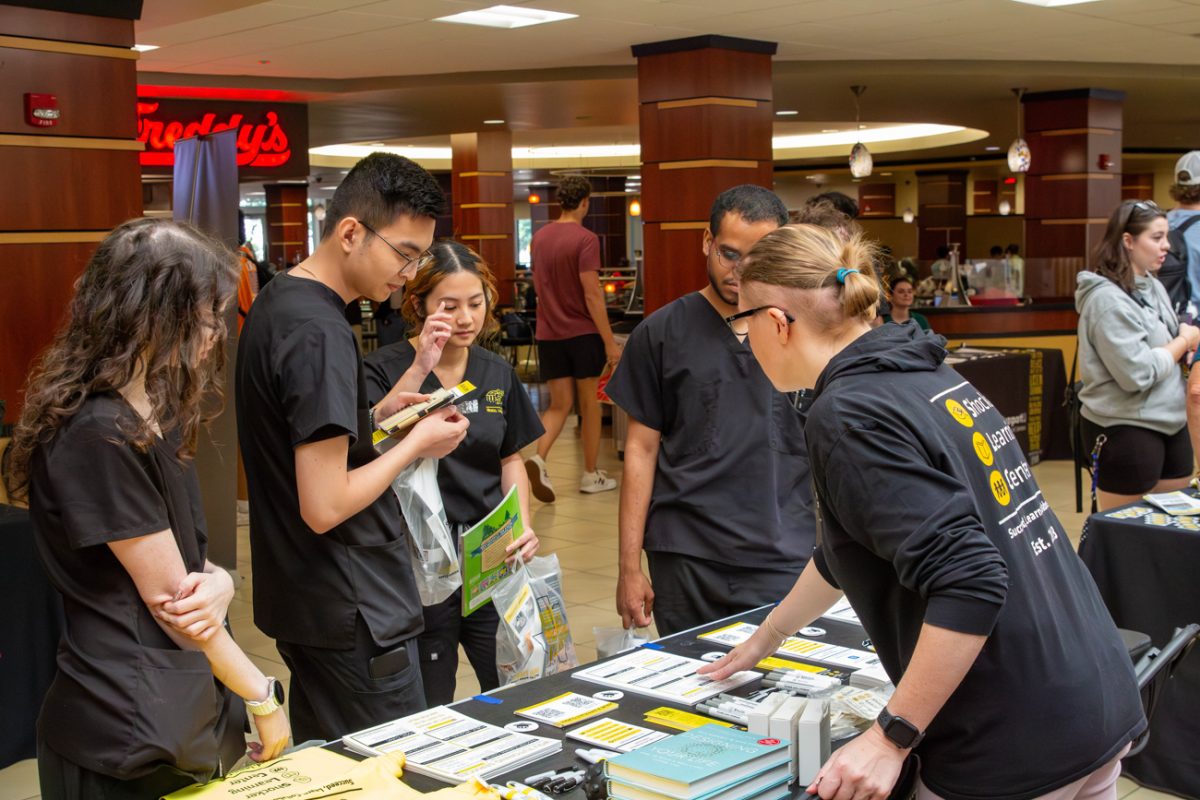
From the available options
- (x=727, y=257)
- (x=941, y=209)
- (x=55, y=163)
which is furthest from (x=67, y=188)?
(x=941, y=209)

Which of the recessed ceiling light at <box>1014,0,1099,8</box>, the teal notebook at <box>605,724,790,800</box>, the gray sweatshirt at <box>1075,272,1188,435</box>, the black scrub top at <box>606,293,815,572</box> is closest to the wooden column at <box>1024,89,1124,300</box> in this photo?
the recessed ceiling light at <box>1014,0,1099,8</box>

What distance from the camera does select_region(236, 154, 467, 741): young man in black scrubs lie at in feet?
7.06

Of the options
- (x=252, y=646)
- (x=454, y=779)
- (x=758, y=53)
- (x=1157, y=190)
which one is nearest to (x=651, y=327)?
(x=454, y=779)

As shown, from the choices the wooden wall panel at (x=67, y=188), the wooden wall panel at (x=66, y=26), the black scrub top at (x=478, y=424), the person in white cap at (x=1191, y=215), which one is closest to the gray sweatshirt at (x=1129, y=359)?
the person in white cap at (x=1191, y=215)

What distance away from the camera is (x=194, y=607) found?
1.78 meters

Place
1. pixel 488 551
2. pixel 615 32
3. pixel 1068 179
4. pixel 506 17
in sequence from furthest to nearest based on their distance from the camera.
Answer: pixel 1068 179 → pixel 615 32 → pixel 506 17 → pixel 488 551

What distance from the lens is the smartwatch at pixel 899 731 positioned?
1.63 metres

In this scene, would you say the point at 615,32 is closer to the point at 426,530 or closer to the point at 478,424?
the point at 478,424

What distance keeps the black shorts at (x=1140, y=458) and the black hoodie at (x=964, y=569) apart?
295 centimetres

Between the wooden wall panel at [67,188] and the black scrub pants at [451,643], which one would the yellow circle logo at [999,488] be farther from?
the wooden wall panel at [67,188]

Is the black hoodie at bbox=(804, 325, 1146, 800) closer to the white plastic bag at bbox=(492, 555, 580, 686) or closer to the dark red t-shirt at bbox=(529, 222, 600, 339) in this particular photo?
the white plastic bag at bbox=(492, 555, 580, 686)

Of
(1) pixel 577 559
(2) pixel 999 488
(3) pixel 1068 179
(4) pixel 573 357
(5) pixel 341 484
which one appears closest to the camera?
(2) pixel 999 488

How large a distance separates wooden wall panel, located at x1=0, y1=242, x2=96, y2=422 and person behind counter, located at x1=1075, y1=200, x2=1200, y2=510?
4155mm

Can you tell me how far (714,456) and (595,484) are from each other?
5.38m
